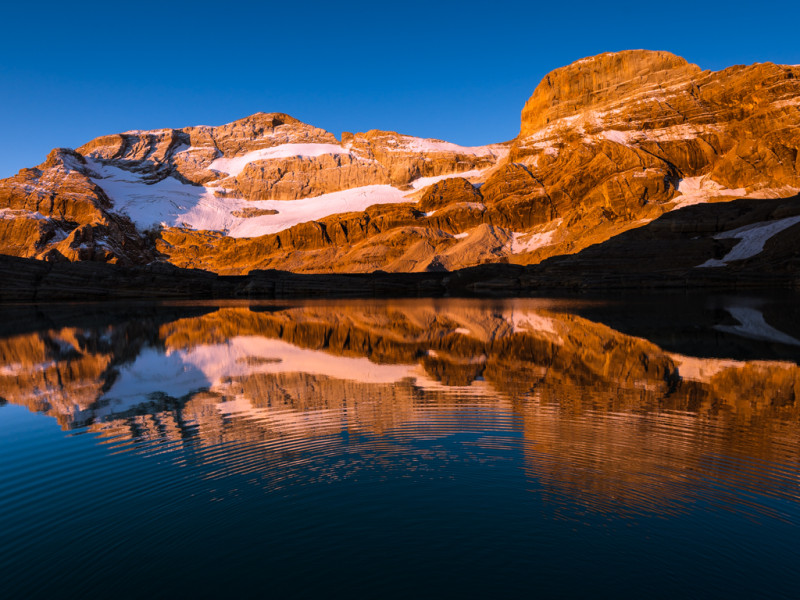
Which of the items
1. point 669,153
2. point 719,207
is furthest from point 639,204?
point 719,207

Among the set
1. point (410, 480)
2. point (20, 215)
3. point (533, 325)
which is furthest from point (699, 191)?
point (20, 215)

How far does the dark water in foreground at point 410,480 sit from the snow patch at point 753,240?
225 ft

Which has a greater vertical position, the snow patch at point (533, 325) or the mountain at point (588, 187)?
the mountain at point (588, 187)

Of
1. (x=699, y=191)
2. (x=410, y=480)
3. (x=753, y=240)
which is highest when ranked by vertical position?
(x=699, y=191)

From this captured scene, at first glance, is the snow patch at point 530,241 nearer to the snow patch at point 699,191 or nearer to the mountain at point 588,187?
the mountain at point 588,187

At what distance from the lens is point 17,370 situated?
17281mm

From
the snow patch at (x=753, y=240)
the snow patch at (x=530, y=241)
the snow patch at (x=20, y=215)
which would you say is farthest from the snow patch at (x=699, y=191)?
the snow patch at (x=20, y=215)

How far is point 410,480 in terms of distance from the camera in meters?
7.36

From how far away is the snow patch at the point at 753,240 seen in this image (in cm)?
7350

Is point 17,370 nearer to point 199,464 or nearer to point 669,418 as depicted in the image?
point 199,464

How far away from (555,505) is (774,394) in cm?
804

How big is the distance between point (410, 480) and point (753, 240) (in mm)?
85265

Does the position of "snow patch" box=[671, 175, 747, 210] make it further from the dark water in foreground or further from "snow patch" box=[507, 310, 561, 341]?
the dark water in foreground

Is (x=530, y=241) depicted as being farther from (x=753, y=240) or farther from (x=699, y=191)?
(x=753, y=240)
